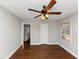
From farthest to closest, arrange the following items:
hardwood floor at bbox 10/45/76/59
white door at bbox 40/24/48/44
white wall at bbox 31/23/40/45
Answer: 1. white door at bbox 40/24/48/44
2. white wall at bbox 31/23/40/45
3. hardwood floor at bbox 10/45/76/59

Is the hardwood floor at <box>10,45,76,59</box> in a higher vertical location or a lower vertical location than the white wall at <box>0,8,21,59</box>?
lower

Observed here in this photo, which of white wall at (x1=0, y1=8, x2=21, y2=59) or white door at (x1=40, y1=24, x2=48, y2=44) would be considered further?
white door at (x1=40, y1=24, x2=48, y2=44)

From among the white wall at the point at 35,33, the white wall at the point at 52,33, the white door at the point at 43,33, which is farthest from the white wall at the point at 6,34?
the white wall at the point at 52,33

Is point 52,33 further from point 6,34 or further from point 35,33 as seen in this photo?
point 6,34

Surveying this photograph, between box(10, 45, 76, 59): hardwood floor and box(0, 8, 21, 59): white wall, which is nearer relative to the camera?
box(0, 8, 21, 59): white wall

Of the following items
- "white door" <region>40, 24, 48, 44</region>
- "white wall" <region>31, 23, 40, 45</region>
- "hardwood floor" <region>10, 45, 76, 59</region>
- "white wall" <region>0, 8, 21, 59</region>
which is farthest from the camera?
"white door" <region>40, 24, 48, 44</region>

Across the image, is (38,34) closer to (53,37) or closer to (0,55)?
(53,37)

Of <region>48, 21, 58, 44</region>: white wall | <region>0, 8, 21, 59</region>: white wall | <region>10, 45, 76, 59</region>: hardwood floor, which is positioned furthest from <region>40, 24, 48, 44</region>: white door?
<region>0, 8, 21, 59</region>: white wall

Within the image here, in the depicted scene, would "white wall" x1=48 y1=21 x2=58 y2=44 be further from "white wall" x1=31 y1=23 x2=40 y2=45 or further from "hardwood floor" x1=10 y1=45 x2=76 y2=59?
"hardwood floor" x1=10 y1=45 x2=76 y2=59

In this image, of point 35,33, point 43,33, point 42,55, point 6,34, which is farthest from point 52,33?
point 6,34

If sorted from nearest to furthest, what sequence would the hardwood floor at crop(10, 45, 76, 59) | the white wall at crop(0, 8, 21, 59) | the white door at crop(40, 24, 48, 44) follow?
1. the white wall at crop(0, 8, 21, 59)
2. the hardwood floor at crop(10, 45, 76, 59)
3. the white door at crop(40, 24, 48, 44)

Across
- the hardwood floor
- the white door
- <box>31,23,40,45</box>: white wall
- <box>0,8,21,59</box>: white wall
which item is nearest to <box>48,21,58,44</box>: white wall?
the white door

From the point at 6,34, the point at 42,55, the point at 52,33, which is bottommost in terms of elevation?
the point at 42,55

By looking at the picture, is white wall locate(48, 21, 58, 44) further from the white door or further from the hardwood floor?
the hardwood floor
